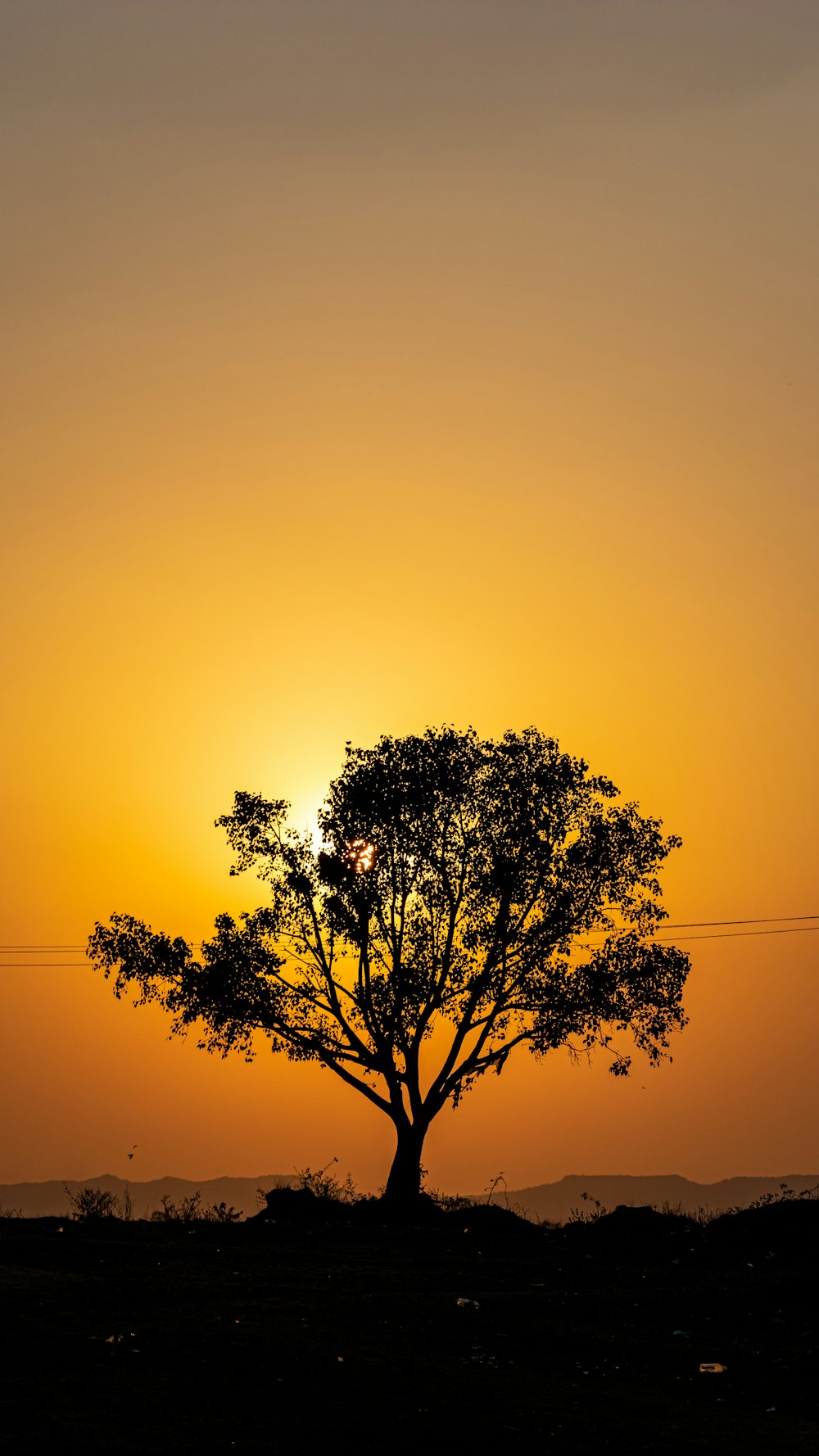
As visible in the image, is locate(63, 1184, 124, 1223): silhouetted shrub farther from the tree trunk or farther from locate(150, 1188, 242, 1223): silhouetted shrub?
the tree trunk

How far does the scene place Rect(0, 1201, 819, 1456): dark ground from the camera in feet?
42.9

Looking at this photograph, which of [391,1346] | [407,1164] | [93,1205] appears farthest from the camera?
[407,1164]

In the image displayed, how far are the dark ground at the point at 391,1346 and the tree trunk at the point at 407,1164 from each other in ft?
31.3

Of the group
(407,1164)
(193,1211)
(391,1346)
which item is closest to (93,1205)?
(193,1211)

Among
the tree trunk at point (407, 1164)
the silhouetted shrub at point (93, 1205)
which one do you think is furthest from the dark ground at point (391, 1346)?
the tree trunk at point (407, 1164)

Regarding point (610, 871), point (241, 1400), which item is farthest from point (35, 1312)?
point (610, 871)

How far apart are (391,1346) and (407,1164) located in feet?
67.7

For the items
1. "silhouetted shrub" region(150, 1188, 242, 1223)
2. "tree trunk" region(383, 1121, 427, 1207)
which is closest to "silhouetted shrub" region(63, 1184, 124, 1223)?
"silhouetted shrub" region(150, 1188, 242, 1223)

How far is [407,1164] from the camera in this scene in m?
36.5

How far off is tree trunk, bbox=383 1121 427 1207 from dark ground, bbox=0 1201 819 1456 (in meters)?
9.55

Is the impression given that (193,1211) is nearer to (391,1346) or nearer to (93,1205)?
(93,1205)

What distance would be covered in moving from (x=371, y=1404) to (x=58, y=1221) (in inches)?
610

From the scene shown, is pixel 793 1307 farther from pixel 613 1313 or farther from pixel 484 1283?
pixel 484 1283

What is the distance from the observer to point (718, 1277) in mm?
23469
